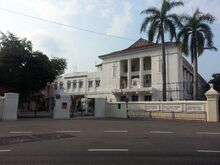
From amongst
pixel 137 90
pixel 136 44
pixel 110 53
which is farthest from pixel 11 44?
pixel 136 44

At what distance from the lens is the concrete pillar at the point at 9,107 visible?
750 inches

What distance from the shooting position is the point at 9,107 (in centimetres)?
1927

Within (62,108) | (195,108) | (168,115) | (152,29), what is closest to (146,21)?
(152,29)

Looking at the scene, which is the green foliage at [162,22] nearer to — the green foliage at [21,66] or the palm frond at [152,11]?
the palm frond at [152,11]

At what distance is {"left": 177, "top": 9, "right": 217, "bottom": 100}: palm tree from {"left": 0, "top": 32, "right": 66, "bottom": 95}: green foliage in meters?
15.8

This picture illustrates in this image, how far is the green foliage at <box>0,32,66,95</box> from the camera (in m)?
21.9

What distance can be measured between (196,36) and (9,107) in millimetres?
21091

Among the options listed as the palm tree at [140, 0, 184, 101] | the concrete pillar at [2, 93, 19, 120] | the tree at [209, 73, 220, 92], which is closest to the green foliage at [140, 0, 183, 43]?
the palm tree at [140, 0, 184, 101]

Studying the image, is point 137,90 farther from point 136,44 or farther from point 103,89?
point 136,44

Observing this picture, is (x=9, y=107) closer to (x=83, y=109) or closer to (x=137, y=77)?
(x=83, y=109)

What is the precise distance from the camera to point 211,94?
19.9m

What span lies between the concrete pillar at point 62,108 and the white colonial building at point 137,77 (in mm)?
16627

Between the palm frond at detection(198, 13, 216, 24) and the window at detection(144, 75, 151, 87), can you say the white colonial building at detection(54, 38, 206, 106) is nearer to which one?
the window at detection(144, 75, 151, 87)

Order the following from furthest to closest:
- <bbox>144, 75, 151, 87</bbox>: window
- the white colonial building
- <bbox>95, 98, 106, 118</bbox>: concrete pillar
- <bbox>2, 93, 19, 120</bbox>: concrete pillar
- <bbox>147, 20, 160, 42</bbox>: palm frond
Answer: <bbox>144, 75, 151, 87</bbox>: window < the white colonial building < <bbox>147, 20, 160, 42</bbox>: palm frond < <bbox>95, 98, 106, 118</bbox>: concrete pillar < <bbox>2, 93, 19, 120</bbox>: concrete pillar
